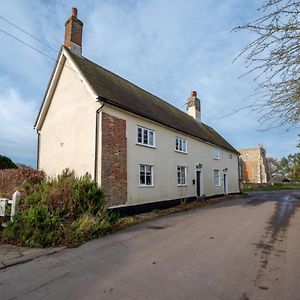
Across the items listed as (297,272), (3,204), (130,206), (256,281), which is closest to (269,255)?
(297,272)

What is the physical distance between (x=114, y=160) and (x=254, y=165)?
6200cm

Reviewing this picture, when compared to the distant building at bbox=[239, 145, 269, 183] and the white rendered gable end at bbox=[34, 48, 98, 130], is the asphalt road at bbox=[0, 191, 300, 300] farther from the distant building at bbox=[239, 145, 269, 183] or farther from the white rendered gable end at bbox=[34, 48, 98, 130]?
the distant building at bbox=[239, 145, 269, 183]

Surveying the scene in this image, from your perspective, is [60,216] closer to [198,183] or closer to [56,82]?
[56,82]

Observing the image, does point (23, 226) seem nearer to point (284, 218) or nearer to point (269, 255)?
point (269, 255)

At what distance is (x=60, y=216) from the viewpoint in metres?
9.66

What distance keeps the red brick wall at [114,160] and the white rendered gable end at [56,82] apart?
1.58m

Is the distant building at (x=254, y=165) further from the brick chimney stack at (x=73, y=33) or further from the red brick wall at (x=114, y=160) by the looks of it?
the brick chimney stack at (x=73, y=33)

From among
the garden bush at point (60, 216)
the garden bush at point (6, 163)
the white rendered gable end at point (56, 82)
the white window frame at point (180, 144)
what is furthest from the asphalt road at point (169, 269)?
the garden bush at point (6, 163)

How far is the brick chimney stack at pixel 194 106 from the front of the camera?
2837 cm

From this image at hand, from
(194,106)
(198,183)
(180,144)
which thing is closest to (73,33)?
(180,144)

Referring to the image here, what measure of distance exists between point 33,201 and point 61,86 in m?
7.63

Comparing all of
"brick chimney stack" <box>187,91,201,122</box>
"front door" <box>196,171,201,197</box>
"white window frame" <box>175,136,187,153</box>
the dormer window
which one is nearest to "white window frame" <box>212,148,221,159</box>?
the dormer window

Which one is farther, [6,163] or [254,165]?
[254,165]

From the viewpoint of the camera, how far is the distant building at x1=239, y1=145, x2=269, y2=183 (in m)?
66.9
